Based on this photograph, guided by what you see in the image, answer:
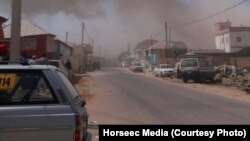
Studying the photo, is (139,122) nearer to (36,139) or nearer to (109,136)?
(109,136)

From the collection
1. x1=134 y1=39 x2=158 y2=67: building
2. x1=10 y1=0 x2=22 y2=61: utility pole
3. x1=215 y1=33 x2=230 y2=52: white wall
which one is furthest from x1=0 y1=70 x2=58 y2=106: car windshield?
x1=134 y1=39 x2=158 y2=67: building

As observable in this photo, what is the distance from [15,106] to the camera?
16.2 ft

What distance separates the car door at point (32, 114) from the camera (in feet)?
15.8

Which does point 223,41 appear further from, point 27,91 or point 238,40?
point 27,91

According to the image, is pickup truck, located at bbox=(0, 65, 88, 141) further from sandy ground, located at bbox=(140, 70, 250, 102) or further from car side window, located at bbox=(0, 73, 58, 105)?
sandy ground, located at bbox=(140, 70, 250, 102)

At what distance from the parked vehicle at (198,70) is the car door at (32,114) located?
92.9 ft

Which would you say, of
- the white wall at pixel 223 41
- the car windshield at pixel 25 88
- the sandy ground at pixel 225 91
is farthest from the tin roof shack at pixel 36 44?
the white wall at pixel 223 41

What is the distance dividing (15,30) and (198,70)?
75.0 ft

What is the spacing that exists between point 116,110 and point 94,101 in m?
3.67

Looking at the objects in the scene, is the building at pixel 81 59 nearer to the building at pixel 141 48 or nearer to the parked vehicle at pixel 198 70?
the building at pixel 141 48

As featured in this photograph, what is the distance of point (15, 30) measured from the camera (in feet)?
37.8

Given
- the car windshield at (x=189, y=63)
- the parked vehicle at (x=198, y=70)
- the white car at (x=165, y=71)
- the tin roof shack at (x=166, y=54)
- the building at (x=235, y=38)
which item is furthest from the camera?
the building at (x=235, y=38)

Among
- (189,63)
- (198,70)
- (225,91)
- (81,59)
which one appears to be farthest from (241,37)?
(225,91)

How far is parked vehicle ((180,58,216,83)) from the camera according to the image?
32719 millimetres
